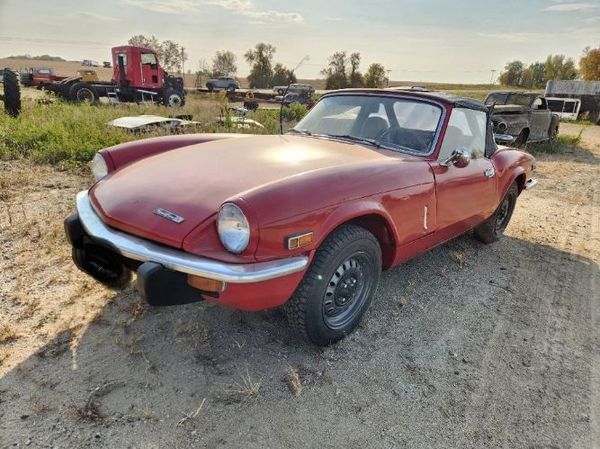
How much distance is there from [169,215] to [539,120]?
11.6 meters

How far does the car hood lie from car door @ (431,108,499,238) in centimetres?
56

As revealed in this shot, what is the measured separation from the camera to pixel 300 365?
248cm

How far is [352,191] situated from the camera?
244 centimetres

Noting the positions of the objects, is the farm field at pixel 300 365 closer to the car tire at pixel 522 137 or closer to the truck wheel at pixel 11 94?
the truck wheel at pixel 11 94

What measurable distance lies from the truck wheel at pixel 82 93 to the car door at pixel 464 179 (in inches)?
643

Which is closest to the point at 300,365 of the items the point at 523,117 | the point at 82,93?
the point at 523,117

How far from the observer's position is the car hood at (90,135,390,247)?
222 centimetres

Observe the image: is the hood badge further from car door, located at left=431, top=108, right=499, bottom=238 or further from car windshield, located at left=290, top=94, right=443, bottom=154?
car door, located at left=431, top=108, right=499, bottom=238

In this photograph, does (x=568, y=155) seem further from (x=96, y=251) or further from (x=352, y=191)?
(x=96, y=251)

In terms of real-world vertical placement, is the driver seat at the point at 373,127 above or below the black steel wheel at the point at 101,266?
above

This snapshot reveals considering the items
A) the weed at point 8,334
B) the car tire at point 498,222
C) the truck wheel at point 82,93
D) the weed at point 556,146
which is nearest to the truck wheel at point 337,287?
the weed at point 8,334

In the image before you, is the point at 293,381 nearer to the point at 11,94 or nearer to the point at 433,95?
the point at 433,95

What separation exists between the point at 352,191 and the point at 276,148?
883 millimetres

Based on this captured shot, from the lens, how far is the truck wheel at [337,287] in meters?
2.36
